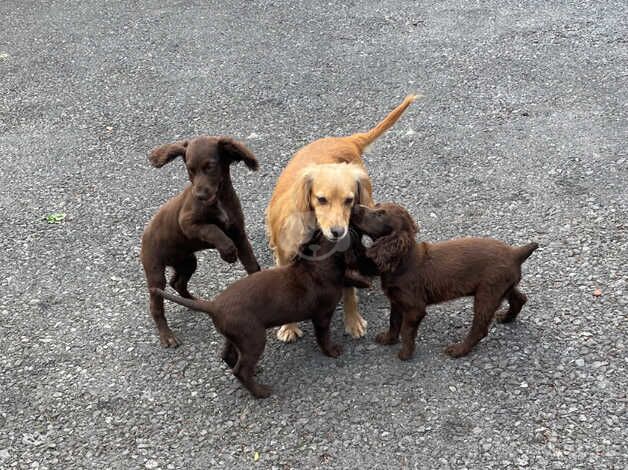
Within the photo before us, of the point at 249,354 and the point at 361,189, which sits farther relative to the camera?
the point at 361,189

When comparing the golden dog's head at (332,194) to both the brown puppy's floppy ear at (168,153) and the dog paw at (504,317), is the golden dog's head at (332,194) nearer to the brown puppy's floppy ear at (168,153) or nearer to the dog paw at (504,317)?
the brown puppy's floppy ear at (168,153)

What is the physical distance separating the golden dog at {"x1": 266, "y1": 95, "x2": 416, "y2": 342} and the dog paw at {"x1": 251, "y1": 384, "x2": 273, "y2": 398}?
0.46 m

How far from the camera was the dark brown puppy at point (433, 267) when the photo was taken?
12.2 ft

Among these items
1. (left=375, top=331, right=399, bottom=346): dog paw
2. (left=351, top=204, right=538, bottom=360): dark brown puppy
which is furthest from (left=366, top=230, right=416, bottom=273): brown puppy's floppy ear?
(left=375, top=331, right=399, bottom=346): dog paw

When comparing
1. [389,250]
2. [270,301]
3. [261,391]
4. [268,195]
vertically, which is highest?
[389,250]

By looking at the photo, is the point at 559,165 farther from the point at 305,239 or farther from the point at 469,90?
the point at 305,239

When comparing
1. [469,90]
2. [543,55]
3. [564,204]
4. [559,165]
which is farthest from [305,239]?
[543,55]

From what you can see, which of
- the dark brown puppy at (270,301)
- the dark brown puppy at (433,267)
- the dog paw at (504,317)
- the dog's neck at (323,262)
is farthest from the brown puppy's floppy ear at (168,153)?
the dog paw at (504,317)

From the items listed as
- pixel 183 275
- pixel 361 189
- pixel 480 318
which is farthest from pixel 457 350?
pixel 183 275

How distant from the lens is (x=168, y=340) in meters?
4.30

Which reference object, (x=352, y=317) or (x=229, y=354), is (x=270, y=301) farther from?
(x=352, y=317)

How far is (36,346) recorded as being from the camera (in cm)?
438

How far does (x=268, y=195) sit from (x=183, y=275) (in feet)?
4.51

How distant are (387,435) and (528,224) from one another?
2.09m
